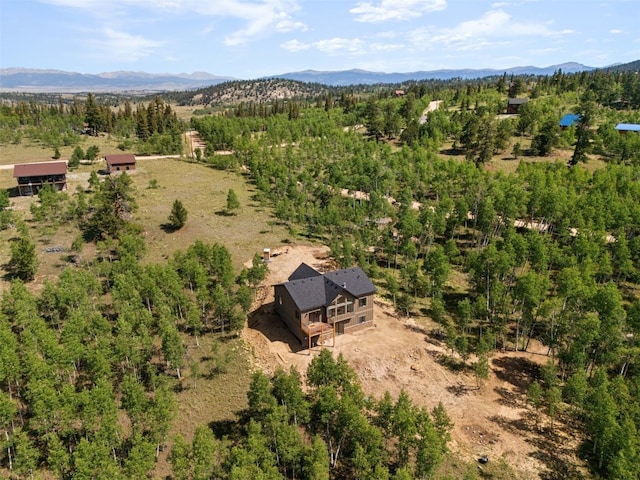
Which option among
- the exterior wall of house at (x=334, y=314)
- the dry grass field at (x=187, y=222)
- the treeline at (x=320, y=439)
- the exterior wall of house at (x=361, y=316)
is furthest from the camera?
the dry grass field at (x=187, y=222)

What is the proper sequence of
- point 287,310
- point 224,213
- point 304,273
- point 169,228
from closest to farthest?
point 287,310, point 304,273, point 169,228, point 224,213

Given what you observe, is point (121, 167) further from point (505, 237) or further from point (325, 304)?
point (505, 237)

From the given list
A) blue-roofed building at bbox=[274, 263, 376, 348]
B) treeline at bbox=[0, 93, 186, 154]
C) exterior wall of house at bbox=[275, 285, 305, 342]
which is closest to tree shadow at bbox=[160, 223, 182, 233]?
exterior wall of house at bbox=[275, 285, 305, 342]

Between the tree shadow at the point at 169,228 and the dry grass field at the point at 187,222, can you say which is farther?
the tree shadow at the point at 169,228

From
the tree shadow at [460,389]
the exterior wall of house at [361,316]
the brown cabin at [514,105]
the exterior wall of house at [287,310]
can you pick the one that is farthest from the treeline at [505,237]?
the brown cabin at [514,105]

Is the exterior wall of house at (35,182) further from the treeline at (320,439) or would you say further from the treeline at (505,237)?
the treeline at (320,439)

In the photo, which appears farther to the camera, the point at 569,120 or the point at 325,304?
the point at 569,120

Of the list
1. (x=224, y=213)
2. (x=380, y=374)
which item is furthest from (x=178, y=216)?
(x=380, y=374)
